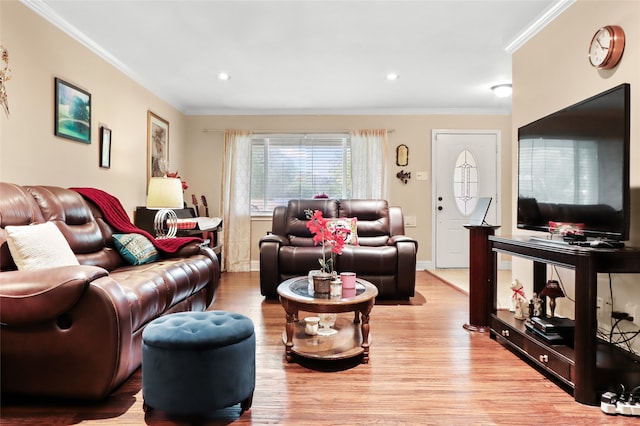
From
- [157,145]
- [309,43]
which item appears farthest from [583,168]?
[157,145]

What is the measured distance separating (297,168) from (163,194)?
8.01ft

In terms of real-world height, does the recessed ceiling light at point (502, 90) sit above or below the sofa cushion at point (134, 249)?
above

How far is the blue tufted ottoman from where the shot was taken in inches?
63.1

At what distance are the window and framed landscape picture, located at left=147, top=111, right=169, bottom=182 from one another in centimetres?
129

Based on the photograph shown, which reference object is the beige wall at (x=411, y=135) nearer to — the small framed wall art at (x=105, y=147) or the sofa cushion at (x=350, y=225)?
the sofa cushion at (x=350, y=225)

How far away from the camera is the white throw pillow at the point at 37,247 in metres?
2.00

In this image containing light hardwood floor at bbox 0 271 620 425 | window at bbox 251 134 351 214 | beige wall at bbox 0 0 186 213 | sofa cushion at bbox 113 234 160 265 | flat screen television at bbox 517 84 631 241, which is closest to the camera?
light hardwood floor at bbox 0 271 620 425

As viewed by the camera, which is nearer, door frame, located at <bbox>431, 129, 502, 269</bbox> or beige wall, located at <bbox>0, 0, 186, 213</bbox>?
beige wall, located at <bbox>0, 0, 186, 213</bbox>

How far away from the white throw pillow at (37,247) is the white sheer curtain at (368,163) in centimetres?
410

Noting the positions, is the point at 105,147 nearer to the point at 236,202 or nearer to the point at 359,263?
the point at 236,202

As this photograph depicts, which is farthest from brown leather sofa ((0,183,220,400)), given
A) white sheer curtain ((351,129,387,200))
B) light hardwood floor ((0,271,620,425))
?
white sheer curtain ((351,129,387,200))

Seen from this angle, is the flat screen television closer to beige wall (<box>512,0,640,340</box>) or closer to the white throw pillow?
A: beige wall (<box>512,0,640,340</box>)

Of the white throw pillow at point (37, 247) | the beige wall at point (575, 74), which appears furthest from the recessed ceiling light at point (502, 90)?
the white throw pillow at point (37, 247)

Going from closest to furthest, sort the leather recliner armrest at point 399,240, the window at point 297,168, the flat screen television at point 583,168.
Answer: the flat screen television at point 583,168 → the leather recliner armrest at point 399,240 → the window at point 297,168
